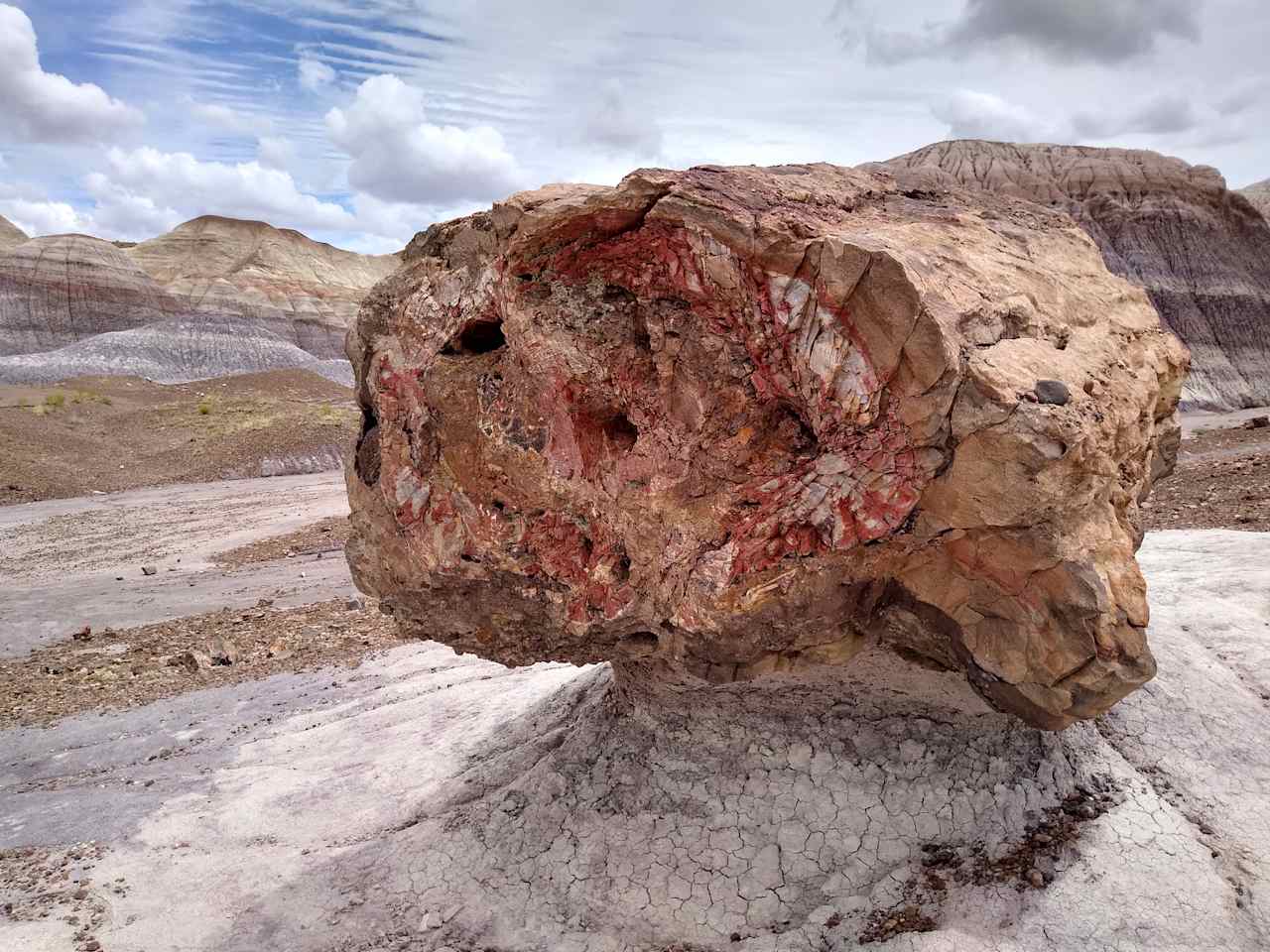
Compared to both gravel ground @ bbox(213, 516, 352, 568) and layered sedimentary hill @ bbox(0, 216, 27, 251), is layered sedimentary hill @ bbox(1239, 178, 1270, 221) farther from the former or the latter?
layered sedimentary hill @ bbox(0, 216, 27, 251)

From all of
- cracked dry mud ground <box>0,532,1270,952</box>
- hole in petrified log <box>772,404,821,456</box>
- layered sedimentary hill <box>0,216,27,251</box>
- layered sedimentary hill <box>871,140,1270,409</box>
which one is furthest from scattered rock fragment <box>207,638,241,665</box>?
layered sedimentary hill <box>0,216,27,251</box>

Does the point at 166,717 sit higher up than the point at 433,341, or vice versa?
the point at 433,341

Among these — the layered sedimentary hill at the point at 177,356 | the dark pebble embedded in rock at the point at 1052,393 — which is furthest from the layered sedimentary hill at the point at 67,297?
the dark pebble embedded in rock at the point at 1052,393

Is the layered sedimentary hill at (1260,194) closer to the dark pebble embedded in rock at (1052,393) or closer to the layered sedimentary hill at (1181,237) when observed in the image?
the layered sedimentary hill at (1181,237)

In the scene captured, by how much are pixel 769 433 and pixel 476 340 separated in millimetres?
1318

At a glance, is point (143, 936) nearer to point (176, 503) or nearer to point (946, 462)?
point (946, 462)

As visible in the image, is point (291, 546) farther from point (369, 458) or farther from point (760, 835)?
point (760, 835)

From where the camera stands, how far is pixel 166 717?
254 inches

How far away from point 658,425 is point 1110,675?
174 centimetres

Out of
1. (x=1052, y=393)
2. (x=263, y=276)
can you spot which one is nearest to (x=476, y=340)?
(x=1052, y=393)

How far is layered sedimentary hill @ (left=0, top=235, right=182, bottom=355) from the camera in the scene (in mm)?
39625

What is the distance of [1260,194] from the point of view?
3738 cm

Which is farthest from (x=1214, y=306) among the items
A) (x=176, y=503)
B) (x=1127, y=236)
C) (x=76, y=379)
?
(x=76, y=379)

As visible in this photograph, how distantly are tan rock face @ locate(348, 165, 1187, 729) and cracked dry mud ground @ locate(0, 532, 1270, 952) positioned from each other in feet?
1.34
